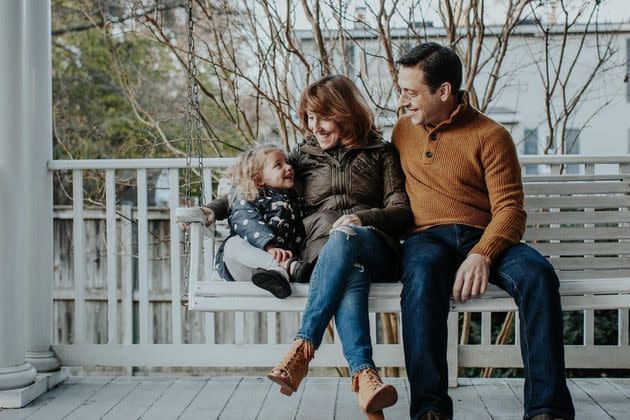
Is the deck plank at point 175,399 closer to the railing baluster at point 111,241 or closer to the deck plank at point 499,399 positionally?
the railing baluster at point 111,241

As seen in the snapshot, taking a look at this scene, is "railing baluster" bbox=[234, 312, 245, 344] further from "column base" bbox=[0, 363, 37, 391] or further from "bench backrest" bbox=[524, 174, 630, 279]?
"bench backrest" bbox=[524, 174, 630, 279]

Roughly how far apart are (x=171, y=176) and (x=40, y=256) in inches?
23.4

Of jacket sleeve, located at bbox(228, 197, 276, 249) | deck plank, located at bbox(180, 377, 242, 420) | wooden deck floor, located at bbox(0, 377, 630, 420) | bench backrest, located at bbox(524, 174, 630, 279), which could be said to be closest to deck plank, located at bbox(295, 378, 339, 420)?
wooden deck floor, located at bbox(0, 377, 630, 420)

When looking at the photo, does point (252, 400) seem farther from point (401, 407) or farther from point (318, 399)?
point (401, 407)

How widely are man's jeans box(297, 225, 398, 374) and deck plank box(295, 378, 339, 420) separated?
2.04 feet

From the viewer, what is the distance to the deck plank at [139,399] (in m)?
2.87

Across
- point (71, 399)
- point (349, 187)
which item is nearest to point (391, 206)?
point (349, 187)

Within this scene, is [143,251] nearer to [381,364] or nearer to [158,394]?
[158,394]

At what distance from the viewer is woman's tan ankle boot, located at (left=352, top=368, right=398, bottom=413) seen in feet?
7.06

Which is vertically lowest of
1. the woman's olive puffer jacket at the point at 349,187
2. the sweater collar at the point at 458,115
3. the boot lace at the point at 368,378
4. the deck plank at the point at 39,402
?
the deck plank at the point at 39,402

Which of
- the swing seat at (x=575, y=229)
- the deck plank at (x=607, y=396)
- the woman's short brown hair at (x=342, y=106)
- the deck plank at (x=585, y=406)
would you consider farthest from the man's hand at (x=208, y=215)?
the deck plank at (x=607, y=396)

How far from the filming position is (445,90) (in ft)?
8.48

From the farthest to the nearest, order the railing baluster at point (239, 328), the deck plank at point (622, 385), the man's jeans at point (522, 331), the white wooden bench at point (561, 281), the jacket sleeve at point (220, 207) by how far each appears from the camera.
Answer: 1. the railing baluster at point (239, 328)
2. the deck plank at point (622, 385)
3. the jacket sleeve at point (220, 207)
4. the white wooden bench at point (561, 281)
5. the man's jeans at point (522, 331)

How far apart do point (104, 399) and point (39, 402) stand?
0.23 metres
